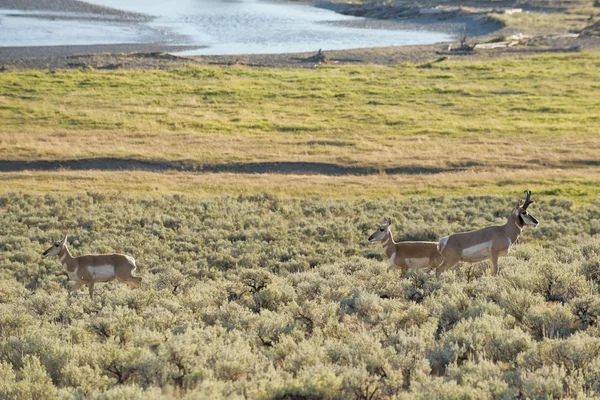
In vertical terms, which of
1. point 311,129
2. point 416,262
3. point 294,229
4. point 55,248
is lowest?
point 294,229

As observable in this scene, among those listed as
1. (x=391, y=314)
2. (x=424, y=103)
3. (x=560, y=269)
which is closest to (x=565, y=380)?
(x=391, y=314)

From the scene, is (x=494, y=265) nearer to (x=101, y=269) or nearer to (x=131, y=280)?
(x=131, y=280)

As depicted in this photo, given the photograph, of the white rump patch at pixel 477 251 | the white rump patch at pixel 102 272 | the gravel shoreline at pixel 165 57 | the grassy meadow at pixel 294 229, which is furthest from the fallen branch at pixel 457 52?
the white rump patch at pixel 102 272

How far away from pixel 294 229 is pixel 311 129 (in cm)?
1992

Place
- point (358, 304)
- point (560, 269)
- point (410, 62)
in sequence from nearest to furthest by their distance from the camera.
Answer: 1. point (358, 304)
2. point (560, 269)
3. point (410, 62)

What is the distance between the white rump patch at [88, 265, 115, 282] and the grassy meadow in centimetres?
47

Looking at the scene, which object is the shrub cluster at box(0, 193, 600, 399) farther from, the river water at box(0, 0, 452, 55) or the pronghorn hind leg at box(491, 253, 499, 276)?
the river water at box(0, 0, 452, 55)

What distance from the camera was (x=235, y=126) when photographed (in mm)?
41625

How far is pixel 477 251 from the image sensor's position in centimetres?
1284

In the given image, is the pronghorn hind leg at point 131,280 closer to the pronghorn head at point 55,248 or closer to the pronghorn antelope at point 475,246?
the pronghorn head at point 55,248

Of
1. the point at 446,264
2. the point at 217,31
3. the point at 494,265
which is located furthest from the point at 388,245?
the point at 217,31

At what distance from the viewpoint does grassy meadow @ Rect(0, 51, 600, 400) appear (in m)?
7.75

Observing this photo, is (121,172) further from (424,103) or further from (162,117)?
(424,103)

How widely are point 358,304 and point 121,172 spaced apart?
2231cm
